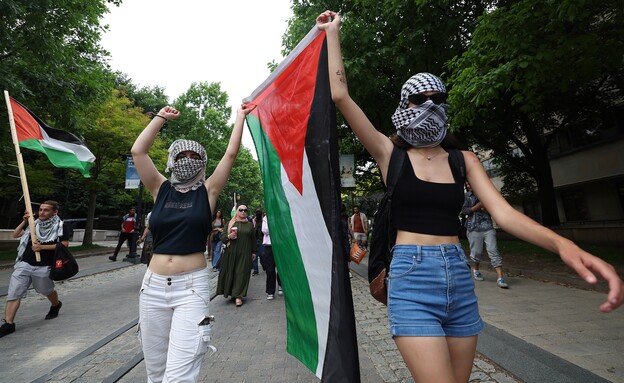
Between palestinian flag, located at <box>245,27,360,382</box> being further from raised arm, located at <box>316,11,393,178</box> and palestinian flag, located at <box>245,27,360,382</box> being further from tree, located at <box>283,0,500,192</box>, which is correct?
tree, located at <box>283,0,500,192</box>

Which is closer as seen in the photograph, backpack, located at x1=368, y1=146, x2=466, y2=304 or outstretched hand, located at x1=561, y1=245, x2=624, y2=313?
outstretched hand, located at x1=561, y1=245, x2=624, y2=313

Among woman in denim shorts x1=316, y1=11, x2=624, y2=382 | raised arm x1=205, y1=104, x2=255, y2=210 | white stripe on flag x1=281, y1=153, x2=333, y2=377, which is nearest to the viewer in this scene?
woman in denim shorts x1=316, y1=11, x2=624, y2=382

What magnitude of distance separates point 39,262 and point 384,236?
247 inches

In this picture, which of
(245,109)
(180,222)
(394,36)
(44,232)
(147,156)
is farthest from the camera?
(394,36)

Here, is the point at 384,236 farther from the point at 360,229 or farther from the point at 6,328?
the point at 360,229

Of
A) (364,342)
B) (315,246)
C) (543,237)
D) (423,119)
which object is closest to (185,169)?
(315,246)

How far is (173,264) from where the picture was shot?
2668mm

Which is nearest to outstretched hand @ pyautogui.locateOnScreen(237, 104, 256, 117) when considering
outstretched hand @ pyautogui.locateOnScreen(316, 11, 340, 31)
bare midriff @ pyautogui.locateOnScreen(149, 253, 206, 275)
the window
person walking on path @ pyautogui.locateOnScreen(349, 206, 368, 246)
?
outstretched hand @ pyautogui.locateOnScreen(316, 11, 340, 31)

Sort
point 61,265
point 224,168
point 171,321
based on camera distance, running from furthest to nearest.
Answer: point 61,265 → point 224,168 → point 171,321

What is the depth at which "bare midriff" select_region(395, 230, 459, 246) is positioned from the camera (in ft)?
6.22

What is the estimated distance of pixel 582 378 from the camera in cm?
312

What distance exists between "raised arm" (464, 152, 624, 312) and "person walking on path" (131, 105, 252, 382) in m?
1.87

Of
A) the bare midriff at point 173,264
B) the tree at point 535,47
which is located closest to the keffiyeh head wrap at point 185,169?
the bare midriff at point 173,264

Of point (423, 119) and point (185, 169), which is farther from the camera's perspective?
point (185, 169)
